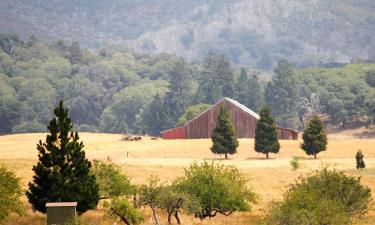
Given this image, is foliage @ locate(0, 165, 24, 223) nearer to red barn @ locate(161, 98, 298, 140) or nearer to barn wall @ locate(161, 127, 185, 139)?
barn wall @ locate(161, 127, 185, 139)

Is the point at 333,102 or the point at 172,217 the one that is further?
the point at 333,102

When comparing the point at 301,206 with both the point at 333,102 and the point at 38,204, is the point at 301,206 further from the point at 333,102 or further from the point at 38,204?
the point at 333,102

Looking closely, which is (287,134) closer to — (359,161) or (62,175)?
(359,161)

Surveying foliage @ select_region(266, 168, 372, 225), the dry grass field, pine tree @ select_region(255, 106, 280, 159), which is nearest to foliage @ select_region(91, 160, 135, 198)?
the dry grass field

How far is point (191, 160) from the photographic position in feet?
336

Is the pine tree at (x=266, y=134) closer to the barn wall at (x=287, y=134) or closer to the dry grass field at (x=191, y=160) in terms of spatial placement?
the dry grass field at (x=191, y=160)

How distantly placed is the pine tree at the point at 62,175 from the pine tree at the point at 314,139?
2219 inches

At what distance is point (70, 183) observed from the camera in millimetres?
50062

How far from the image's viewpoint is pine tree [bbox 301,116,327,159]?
10319 centimetres

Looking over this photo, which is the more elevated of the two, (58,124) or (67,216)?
(58,124)

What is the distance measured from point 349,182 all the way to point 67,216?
61.7ft

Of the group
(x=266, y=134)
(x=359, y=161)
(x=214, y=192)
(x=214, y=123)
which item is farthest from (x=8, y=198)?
(x=214, y=123)

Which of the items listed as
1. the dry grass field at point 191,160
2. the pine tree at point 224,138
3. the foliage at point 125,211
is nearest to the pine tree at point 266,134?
the dry grass field at point 191,160

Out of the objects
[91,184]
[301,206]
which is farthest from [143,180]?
[301,206]
